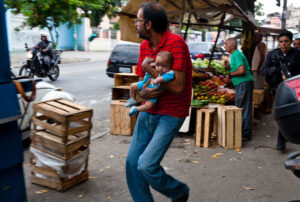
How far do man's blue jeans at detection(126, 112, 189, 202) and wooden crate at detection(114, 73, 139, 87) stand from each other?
13.7 feet

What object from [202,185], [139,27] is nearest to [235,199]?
[202,185]

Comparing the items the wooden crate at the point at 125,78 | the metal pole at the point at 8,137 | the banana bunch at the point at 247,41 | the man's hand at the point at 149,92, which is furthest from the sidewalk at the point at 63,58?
the man's hand at the point at 149,92

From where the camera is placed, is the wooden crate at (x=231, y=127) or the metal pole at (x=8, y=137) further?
the wooden crate at (x=231, y=127)

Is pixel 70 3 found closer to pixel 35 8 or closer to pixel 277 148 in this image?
pixel 35 8

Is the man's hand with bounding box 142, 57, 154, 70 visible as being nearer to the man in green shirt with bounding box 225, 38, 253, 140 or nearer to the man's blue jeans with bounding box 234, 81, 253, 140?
the man in green shirt with bounding box 225, 38, 253, 140

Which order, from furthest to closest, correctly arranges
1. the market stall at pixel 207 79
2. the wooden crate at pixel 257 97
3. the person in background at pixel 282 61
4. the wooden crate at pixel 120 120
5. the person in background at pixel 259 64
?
1. the person in background at pixel 259 64
2. the wooden crate at pixel 257 97
3. the wooden crate at pixel 120 120
4. the market stall at pixel 207 79
5. the person in background at pixel 282 61

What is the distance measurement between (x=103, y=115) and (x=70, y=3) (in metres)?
5.39

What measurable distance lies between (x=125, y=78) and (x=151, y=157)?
472cm

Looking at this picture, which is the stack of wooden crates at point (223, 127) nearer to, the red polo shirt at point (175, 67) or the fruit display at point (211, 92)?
the fruit display at point (211, 92)

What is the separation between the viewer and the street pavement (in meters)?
3.62

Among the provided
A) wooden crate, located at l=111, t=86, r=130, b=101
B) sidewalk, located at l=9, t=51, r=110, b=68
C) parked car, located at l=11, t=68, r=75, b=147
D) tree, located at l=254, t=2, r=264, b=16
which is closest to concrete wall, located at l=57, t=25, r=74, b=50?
sidewalk, located at l=9, t=51, r=110, b=68

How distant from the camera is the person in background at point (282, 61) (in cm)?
524

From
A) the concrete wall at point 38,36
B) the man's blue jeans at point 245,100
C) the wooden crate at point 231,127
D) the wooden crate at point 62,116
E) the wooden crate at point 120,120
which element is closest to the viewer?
the wooden crate at point 62,116

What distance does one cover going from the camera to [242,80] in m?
5.79
